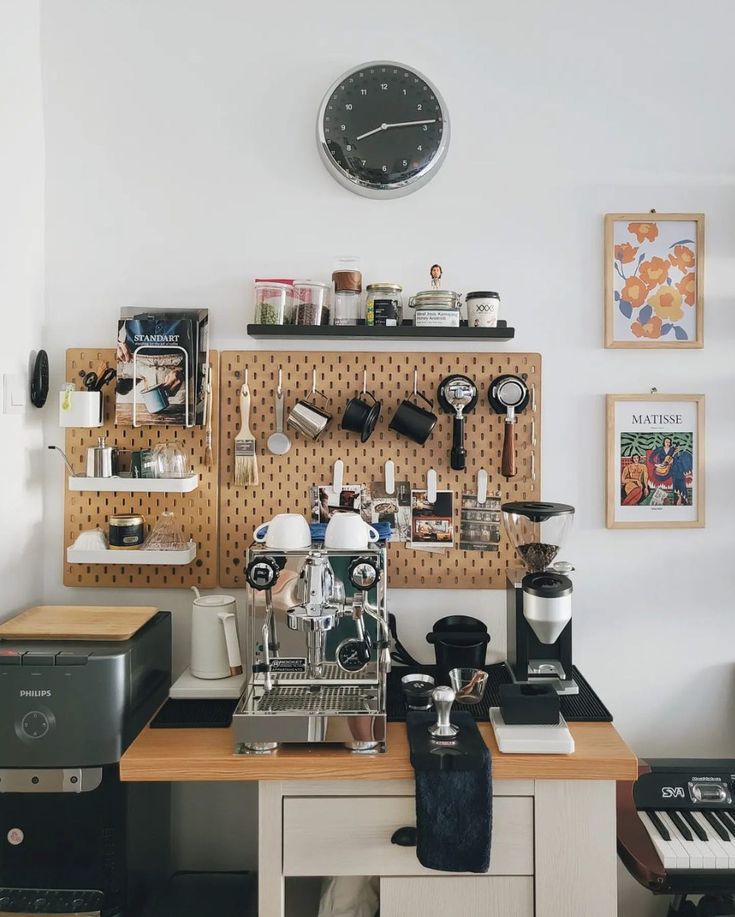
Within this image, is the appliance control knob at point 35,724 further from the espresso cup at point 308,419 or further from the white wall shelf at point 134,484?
the espresso cup at point 308,419

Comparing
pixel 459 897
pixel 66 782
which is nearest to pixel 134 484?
pixel 66 782

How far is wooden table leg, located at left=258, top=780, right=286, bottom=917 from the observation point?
1.52 meters

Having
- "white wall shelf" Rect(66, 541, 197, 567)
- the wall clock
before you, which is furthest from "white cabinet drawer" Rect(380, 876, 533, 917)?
the wall clock

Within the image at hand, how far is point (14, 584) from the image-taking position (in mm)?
1981

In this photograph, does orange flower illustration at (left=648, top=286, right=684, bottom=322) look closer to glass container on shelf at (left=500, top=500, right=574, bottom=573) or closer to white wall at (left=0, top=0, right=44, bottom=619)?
glass container on shelf at (left=500, top=500, right=574, bottom=573)

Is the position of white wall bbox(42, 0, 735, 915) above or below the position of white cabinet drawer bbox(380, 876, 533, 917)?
above

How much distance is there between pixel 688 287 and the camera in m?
2.09

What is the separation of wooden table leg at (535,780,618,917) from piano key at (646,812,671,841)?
0.23 meters

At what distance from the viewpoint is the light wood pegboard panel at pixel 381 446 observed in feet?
→ 6.82

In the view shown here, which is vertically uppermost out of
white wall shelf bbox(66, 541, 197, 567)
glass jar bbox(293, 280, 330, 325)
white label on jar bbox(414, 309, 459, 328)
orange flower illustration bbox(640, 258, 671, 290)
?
orange flower illustration bbox(640, 258, 671, 290)

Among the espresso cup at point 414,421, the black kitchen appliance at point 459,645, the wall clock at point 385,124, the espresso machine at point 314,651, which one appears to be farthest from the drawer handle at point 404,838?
the wall clock at point 385,124

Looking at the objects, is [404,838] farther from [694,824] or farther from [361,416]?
[361,416]

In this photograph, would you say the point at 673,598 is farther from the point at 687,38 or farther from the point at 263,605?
the point at 687,38

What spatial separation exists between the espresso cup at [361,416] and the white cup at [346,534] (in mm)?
355
